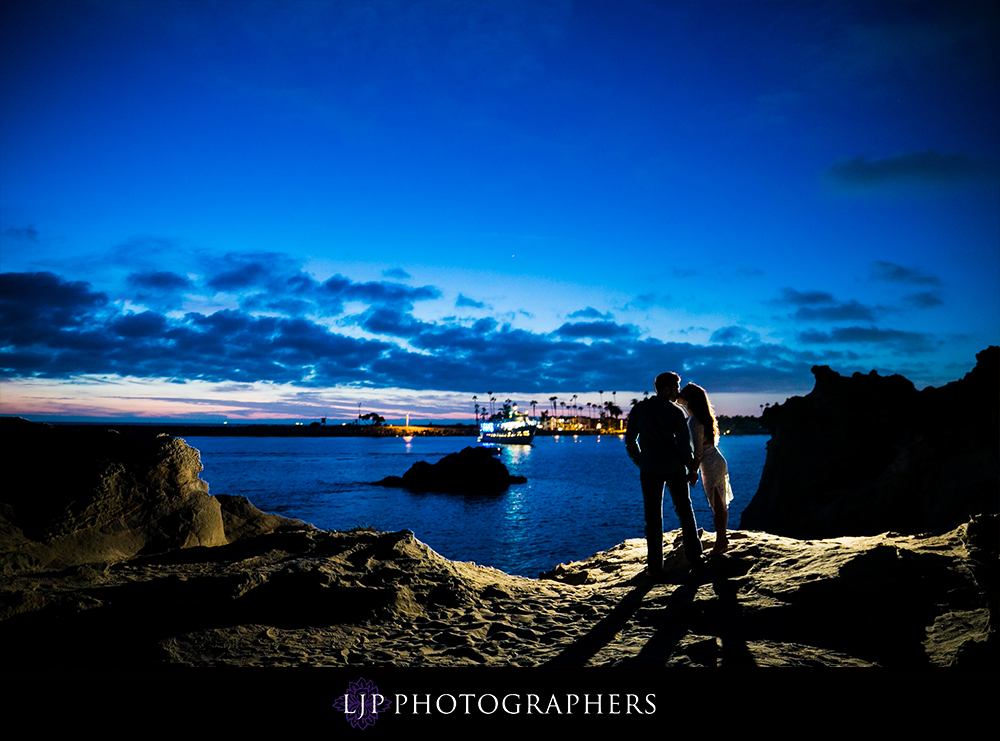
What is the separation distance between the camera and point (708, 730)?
2758 mm

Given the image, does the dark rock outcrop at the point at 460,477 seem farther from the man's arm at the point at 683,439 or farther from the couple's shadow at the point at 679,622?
the man's arm at the point at 683,439

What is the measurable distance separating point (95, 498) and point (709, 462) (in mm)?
7929

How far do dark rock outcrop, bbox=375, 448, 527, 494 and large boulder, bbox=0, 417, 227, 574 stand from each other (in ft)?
110

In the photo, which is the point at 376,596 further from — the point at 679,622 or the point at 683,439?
the point at 683,439

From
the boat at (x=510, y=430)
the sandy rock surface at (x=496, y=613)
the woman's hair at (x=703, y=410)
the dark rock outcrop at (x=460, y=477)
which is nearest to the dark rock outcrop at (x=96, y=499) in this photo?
the sandy rock surface at (x=496, y=613)

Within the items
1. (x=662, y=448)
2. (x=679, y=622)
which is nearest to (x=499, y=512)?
(x=662, y=448)

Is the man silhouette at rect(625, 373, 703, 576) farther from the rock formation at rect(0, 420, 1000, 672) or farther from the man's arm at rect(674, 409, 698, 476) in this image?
the rock formation at rect(0, 420, 1000, 672)

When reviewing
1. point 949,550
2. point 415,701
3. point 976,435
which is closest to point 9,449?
point 415,701

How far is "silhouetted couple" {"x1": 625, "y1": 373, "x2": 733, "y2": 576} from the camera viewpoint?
18.2 ft

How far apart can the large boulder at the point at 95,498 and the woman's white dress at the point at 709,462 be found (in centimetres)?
673

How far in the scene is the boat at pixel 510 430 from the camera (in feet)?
573

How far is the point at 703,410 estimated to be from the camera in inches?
245

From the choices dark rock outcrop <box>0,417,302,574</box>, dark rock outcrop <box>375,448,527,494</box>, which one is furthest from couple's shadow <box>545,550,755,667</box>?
dark rock outcrop <box>375,448,527,494</box>

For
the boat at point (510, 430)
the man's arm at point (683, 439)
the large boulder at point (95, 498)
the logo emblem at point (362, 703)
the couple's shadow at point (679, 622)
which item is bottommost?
the boat at point (510, 430)
